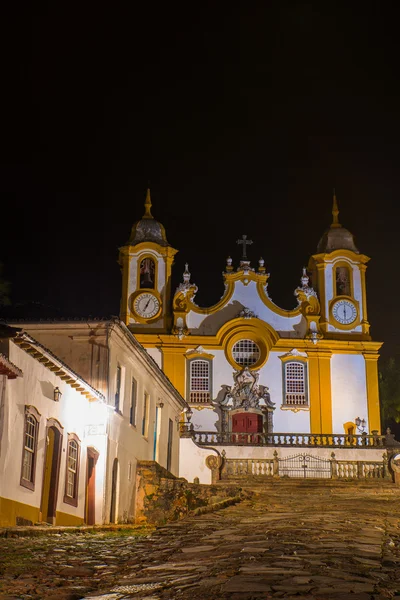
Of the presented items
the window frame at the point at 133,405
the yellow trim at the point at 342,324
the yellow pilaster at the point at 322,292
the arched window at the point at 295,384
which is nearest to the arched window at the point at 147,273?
the arched window at the point at 295,384

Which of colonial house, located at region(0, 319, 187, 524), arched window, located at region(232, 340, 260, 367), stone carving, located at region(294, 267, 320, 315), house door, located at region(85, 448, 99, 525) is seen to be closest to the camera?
colonial house, located at region(0, 319, 187, 524)

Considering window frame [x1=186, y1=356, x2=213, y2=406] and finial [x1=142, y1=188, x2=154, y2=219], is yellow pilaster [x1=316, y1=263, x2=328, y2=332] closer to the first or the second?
window frame [x1=186, y1=356, x2=213, y2=406]

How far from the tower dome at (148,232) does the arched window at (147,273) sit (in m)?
0.98

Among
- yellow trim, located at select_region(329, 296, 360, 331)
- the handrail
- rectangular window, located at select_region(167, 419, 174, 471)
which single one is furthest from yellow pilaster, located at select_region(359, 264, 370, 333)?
rectangular window, located at select_region(167, 419, 174, 471)

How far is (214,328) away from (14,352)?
24.7 m

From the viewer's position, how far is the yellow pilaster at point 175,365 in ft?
122

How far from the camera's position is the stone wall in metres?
19.2

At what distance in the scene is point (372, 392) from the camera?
124 feet

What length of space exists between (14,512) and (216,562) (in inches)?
267

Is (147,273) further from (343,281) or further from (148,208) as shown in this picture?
(343,281)

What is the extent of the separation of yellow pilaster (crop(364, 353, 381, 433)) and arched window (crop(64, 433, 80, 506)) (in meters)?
21.8

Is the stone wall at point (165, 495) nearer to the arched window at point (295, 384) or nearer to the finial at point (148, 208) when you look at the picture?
the arched window at point (295, 384)

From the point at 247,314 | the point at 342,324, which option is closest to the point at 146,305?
the point at 247,314

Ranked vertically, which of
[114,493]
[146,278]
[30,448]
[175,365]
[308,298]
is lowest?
[114,493]
